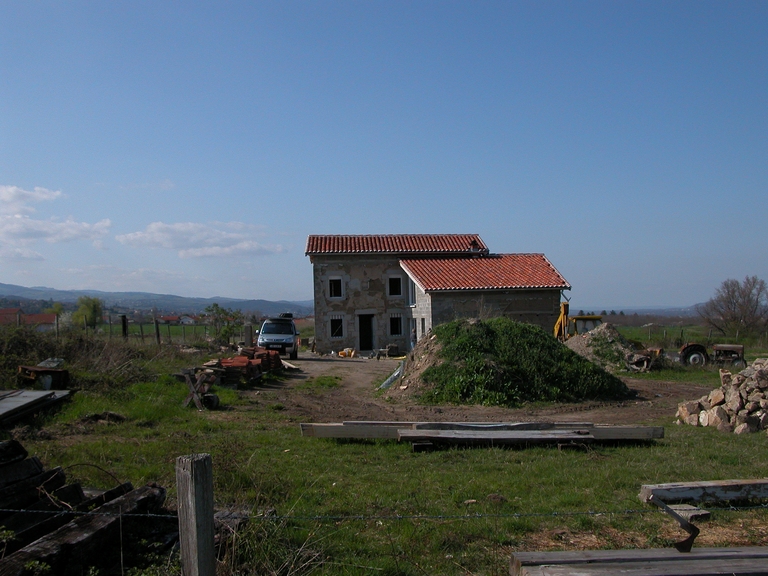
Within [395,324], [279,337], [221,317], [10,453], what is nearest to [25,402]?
[10,453]

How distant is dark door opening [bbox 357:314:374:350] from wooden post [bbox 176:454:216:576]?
31.8 metres

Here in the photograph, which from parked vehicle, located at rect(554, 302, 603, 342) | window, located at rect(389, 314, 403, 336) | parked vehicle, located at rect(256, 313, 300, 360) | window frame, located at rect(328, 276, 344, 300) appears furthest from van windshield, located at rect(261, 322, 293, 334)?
parked vehicle, located at rect(554, 302, 603, 342)

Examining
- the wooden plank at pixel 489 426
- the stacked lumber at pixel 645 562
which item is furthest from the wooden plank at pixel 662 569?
the wooden plank at pixel 489 426

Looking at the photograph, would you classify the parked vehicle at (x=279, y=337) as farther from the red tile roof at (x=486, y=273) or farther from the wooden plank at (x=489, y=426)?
the wooden plank at (x=489, y=426)

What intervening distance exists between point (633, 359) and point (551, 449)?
15.7m

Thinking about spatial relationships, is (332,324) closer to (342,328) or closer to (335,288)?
(342,328)

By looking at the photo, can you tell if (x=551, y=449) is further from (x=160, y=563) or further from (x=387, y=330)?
(x=387, y=330)

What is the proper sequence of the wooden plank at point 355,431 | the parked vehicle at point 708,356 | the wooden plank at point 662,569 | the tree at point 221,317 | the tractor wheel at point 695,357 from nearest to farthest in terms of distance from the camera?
the wooden plank at point 662,569
the wooden plank at point 355,431
the parked vehicle at point 708,356
the tractor wheel at point 695,357
the tree at point 221,317

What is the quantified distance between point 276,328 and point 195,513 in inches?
1063

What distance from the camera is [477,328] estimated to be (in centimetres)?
1778

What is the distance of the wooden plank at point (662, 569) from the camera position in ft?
14.1

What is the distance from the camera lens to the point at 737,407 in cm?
1209

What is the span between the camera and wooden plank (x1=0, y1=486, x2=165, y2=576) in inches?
160

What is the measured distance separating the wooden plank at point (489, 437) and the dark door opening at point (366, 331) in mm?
25898
